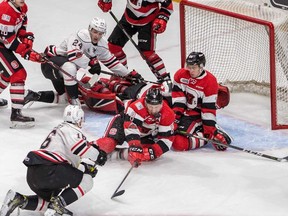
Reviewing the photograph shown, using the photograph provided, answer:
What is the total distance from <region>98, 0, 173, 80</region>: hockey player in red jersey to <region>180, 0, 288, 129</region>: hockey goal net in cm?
19

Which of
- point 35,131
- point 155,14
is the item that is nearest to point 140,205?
point 35,131

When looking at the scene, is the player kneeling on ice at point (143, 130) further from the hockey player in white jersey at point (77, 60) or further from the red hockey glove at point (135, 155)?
the hockey player in white jersey at point (77, 60)

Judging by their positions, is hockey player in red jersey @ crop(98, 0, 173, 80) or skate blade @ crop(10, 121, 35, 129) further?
hockey player in red jersey @ crop(98, 0, 173, 80)

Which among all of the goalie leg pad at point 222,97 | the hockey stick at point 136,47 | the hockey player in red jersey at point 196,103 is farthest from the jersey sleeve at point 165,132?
the hockey stick at point 136,47

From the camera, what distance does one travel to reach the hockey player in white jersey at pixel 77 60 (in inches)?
223

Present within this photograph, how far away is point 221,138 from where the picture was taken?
5199 mm

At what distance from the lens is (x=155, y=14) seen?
20.1 ft

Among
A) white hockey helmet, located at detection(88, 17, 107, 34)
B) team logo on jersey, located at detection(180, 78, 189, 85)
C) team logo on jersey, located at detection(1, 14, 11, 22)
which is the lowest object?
team logo on jersey, located at detection(180, 78, 189, 85)

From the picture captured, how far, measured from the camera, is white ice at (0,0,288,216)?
177 inches

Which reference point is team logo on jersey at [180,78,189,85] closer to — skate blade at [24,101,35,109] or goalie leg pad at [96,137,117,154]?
goalie leg pad at [96,137,117,154]

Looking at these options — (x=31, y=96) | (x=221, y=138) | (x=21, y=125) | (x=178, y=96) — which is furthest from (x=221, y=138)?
(x=31, y=96)

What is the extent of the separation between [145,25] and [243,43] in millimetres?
734

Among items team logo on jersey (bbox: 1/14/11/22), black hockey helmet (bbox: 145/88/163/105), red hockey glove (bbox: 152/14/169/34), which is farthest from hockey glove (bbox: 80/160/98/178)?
red hockey glove (bbox: 152/14/169/34)

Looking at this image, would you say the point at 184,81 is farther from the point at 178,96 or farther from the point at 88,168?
the point at 88,168
